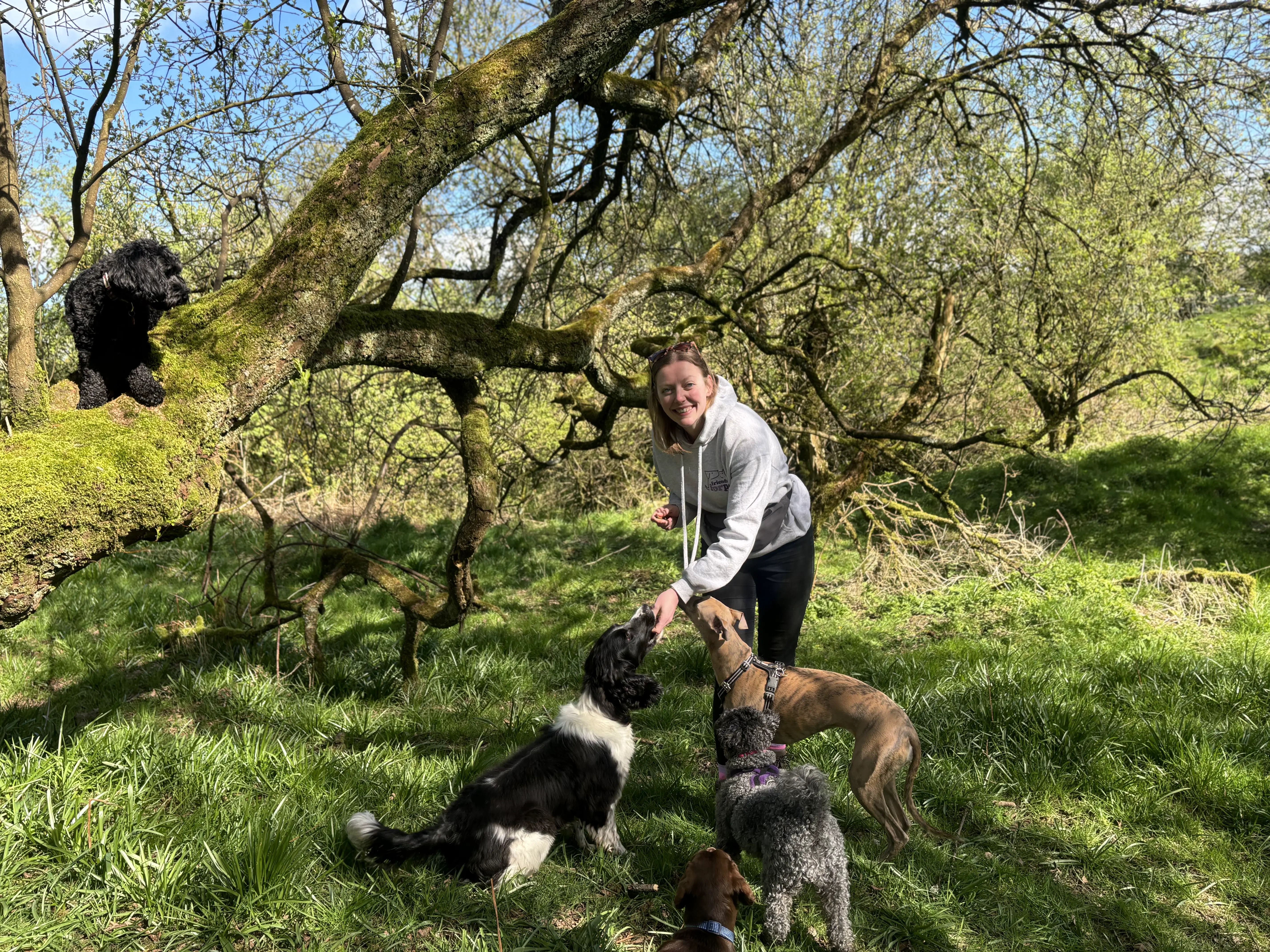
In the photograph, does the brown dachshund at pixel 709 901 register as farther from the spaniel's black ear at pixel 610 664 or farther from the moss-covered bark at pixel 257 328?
the moss-covered bark at pixel 257 328

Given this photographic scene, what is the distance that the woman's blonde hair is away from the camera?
118 inches

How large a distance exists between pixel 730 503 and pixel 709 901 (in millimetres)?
1449

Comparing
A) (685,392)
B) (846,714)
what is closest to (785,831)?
A: (846,714)

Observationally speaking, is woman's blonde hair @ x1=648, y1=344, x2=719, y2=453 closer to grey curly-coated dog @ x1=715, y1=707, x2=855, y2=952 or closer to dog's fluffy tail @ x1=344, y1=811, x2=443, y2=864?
grey curly-coated dog @ x1=715, y1=707, x2=855, y2=952

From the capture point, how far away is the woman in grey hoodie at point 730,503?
113 inches

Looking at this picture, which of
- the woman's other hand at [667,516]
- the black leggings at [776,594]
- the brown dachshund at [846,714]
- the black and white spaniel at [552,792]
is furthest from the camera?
the woman's other hand at [667,516]

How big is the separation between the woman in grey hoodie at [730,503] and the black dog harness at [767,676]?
251 mm

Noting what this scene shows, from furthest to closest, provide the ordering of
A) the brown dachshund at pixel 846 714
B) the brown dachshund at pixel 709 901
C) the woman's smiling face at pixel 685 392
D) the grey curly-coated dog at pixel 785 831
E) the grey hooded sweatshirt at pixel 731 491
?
the woman's smiling face at pixel 685 392, the grey hooded sweatshirt at pixel 731 491, the brown dachshund at pixel 846 714, the grey curly-coated dog at pixel 785 831, the brown dachshund at pixel 709 901

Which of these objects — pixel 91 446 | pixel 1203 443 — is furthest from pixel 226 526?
pixel 1203 443

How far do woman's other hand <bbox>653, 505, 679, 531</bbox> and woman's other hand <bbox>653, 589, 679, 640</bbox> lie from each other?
0.66m

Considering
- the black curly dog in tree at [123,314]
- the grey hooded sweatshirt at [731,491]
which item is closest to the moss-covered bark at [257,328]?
the black curly dog in tree at [123,314]

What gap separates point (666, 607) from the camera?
2750 millimetres

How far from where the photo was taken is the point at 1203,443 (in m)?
8.77

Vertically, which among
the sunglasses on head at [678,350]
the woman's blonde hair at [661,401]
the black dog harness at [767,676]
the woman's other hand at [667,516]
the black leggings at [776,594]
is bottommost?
the black dog harness at [767,676]
